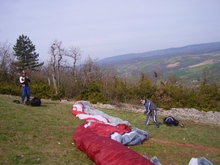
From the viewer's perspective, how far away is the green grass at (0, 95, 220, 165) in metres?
6.75

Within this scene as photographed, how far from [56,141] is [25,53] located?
40.1 metres

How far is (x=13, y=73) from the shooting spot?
30312mm

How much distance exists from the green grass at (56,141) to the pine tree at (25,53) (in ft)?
108

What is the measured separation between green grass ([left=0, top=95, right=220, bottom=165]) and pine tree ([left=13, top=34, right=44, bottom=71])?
108ft

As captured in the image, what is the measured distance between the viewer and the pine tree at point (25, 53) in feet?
144

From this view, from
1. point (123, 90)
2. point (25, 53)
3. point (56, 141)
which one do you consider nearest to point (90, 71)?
point (123, 90)

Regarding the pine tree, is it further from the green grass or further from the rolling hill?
the green grass

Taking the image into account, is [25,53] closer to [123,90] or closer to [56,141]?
[123,90]

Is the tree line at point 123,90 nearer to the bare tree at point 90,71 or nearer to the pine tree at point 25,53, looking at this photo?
the bare tree at point 90,71

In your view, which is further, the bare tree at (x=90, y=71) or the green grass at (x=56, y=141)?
the bare tree at (x=90, y=71)

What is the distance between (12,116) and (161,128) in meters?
7.29

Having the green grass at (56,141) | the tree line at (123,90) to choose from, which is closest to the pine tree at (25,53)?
the tree line at (123,90)

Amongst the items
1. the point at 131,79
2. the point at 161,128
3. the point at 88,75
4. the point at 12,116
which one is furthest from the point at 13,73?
the point at 161,128

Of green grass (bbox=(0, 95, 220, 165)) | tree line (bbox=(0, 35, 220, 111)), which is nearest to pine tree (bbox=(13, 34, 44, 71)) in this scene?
tree line (bbox=(0, 35, 220, 111))
